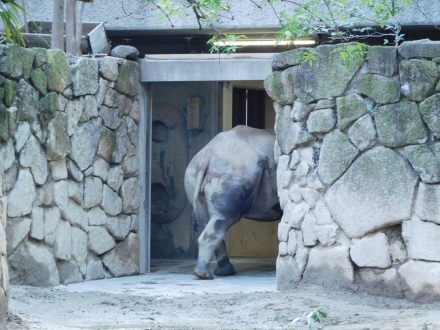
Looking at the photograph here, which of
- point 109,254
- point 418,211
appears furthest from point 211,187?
point 418,211

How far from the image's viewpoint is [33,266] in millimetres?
8820

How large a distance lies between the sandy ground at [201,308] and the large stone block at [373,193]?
0.61 meters

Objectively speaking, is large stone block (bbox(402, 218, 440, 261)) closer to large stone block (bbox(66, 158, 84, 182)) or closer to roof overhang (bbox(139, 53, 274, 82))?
roof overhang (bbox(139, 53, 274, 82))

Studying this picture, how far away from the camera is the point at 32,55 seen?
8867 millimetres

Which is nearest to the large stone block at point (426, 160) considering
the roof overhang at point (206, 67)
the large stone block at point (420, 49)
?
the large stone block at point (420, 49)

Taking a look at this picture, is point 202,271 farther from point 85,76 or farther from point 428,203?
point 428,203

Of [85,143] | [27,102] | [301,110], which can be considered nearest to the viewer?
[301,110]

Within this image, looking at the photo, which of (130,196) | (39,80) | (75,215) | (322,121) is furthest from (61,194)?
(322,121)

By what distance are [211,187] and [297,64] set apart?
2.13 m

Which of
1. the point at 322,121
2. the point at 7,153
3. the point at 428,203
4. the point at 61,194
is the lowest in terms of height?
the point at 428,203

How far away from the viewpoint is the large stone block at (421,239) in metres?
7.54

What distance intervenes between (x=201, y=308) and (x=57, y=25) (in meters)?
3.90

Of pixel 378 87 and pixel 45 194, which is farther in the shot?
pixel 45 194

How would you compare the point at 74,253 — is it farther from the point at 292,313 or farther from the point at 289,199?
the point at 292,313
